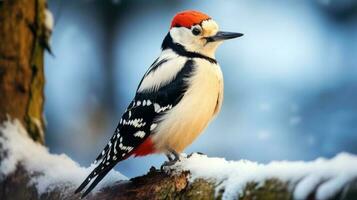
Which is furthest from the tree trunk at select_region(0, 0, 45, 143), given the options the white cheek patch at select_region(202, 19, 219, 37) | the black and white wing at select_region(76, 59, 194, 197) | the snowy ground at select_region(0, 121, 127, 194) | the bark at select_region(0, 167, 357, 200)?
the white cheek patch at select_region(202, 19, 219, 37)

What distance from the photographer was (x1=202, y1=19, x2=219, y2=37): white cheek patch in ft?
7.27

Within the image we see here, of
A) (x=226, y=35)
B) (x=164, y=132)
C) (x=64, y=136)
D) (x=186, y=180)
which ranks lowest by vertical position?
(x=186, y=180)

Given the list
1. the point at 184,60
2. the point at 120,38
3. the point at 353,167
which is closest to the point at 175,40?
the point at 184,60

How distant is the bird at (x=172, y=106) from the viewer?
6.91ft

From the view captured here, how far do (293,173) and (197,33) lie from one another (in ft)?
3.19

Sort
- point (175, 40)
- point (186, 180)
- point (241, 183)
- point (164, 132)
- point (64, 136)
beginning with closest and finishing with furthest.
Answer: point (241, 183)
point (186, 180)
point (164, 132)
point (175, 40)
point (64, 136)

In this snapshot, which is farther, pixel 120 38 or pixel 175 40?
pixel 120 38

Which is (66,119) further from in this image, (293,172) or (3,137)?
(293,172)

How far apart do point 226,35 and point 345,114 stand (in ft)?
4.70

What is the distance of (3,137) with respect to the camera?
2.41 m

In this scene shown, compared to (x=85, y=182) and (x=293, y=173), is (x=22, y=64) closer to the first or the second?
(x=85, y=182)

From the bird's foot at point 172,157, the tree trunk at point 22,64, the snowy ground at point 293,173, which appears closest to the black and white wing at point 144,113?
the bird's foot at point 172,157

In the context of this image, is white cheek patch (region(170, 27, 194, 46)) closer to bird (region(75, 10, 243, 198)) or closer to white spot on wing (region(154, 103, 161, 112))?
bird (region(75, 10, 243, 198))

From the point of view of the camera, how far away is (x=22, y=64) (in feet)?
8.61
